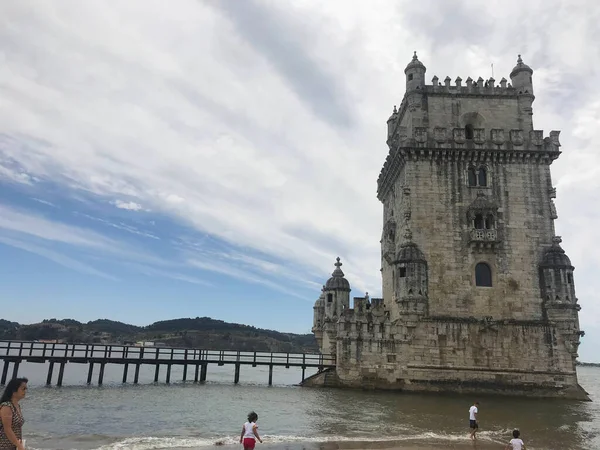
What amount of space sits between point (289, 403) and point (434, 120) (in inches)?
900

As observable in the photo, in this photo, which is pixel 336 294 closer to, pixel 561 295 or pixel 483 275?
pixel 483 275

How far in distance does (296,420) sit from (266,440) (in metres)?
4.62

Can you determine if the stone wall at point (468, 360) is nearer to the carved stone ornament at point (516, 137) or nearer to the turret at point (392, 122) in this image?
the carved stone ornament at point (516, 137)

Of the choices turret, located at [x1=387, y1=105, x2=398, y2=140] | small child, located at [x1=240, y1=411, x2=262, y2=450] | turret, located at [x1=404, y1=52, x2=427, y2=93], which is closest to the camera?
small child, located at [x1=240, y1=411, x2=262, y2=450]

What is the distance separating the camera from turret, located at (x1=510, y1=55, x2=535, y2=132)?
35.9 meters

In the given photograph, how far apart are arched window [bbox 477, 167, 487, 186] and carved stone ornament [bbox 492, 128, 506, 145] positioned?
2153mm

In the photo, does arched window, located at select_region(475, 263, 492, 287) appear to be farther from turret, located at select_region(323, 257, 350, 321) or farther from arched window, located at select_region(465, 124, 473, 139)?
turret, located at select_region(323, 257, 350, 321)

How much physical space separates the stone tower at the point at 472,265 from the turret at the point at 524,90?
96 millimetres

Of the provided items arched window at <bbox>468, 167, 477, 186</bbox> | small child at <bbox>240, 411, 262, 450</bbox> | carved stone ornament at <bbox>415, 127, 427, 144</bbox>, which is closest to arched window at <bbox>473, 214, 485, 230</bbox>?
arched window at <bbox>468, 167, 477, 186</bbox>

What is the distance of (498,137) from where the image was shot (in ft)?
115

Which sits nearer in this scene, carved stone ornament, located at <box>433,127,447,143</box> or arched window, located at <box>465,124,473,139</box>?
carved stone ornament, located at <box>433,127,447,143</box>

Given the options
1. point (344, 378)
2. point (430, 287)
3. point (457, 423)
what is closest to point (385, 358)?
point (344, 378)

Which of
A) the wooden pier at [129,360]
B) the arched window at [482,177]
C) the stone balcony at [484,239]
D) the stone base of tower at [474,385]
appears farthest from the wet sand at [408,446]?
the arched window at [482,177]

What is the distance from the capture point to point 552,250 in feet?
108
